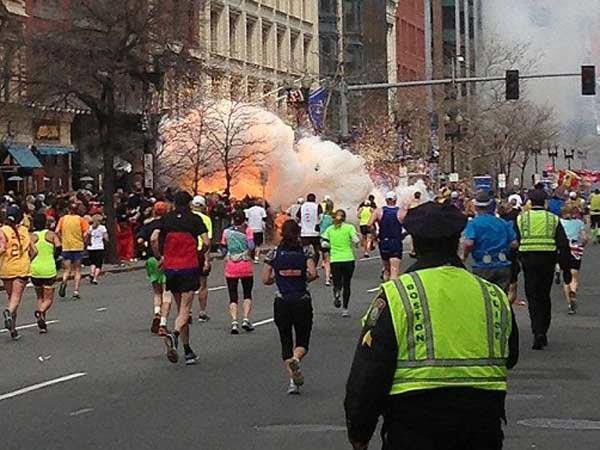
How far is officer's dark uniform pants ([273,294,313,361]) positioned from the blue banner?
4019cm

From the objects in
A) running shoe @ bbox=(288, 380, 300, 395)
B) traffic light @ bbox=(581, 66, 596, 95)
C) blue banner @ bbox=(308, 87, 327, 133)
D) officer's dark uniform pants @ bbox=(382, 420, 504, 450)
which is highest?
blue banner @ bbox=(308, 87, 327, 133)

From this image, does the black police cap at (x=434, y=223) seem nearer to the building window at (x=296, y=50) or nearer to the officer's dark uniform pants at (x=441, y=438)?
the officer's dark uniform pants at (x=441, y=438)

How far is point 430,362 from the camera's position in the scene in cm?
549

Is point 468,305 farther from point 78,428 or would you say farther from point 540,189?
point 540,189

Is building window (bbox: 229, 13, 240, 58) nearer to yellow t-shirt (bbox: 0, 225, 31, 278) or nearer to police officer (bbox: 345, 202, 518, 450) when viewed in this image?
yellow t-shirt (bbox: 0, 225, 31, 278)

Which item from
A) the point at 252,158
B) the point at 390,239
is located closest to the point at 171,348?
the point at 390,239

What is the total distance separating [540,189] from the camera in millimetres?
17109

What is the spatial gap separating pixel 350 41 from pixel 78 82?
171 ft

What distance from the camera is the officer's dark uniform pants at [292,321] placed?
1343cm

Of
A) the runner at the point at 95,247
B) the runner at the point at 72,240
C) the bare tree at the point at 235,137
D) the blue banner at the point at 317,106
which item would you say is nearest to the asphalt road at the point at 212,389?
the runner at the point at 72,240

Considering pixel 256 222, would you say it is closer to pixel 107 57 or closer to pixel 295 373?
pixel 107 57

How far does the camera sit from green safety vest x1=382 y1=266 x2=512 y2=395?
5.48 meters

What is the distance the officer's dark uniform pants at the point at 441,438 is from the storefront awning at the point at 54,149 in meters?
43.2

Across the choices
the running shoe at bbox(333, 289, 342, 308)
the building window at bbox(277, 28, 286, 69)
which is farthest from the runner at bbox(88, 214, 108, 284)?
the building window at bbox(277, 28, 286, 69)
